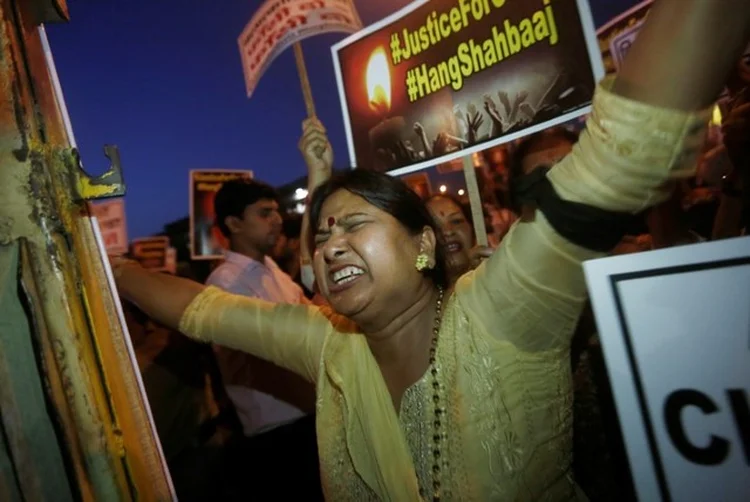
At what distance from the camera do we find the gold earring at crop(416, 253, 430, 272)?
1629 millimetres

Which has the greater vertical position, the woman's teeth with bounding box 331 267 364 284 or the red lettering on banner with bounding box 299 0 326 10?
the red lettering on banner with bounding box 299 0 326 10

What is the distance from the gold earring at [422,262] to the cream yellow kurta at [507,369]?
180mm

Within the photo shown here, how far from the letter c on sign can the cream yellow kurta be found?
335 millimetres

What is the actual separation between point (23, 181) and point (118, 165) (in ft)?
0.62

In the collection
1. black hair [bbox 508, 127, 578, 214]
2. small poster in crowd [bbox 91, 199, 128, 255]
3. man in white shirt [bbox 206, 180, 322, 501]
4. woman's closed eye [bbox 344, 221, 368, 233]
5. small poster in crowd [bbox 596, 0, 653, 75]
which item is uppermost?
small poster in crowd [bbox 596, 0, 653, 75]

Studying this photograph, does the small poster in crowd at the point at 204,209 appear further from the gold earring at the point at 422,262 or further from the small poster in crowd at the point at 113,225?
the gold earring at the point at 422,262

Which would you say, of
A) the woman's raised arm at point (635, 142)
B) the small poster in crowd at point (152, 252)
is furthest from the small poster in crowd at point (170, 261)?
the woman's raised arm at point (635, 142)

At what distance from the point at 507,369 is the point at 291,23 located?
2605mm

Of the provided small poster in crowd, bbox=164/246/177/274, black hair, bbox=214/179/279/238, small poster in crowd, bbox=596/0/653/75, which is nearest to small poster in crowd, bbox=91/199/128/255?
black hair, bbox=214/179/279/238

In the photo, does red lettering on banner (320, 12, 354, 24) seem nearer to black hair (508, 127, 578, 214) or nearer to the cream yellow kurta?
black hair (508, 127, 578, 214)

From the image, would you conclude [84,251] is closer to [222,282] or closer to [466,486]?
[466,486]

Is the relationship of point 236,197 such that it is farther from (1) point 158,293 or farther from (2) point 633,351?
(2) point 633,351

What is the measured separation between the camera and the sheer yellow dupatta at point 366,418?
1.48 m

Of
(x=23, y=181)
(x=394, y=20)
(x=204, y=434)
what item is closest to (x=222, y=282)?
(x=204, y=434)
